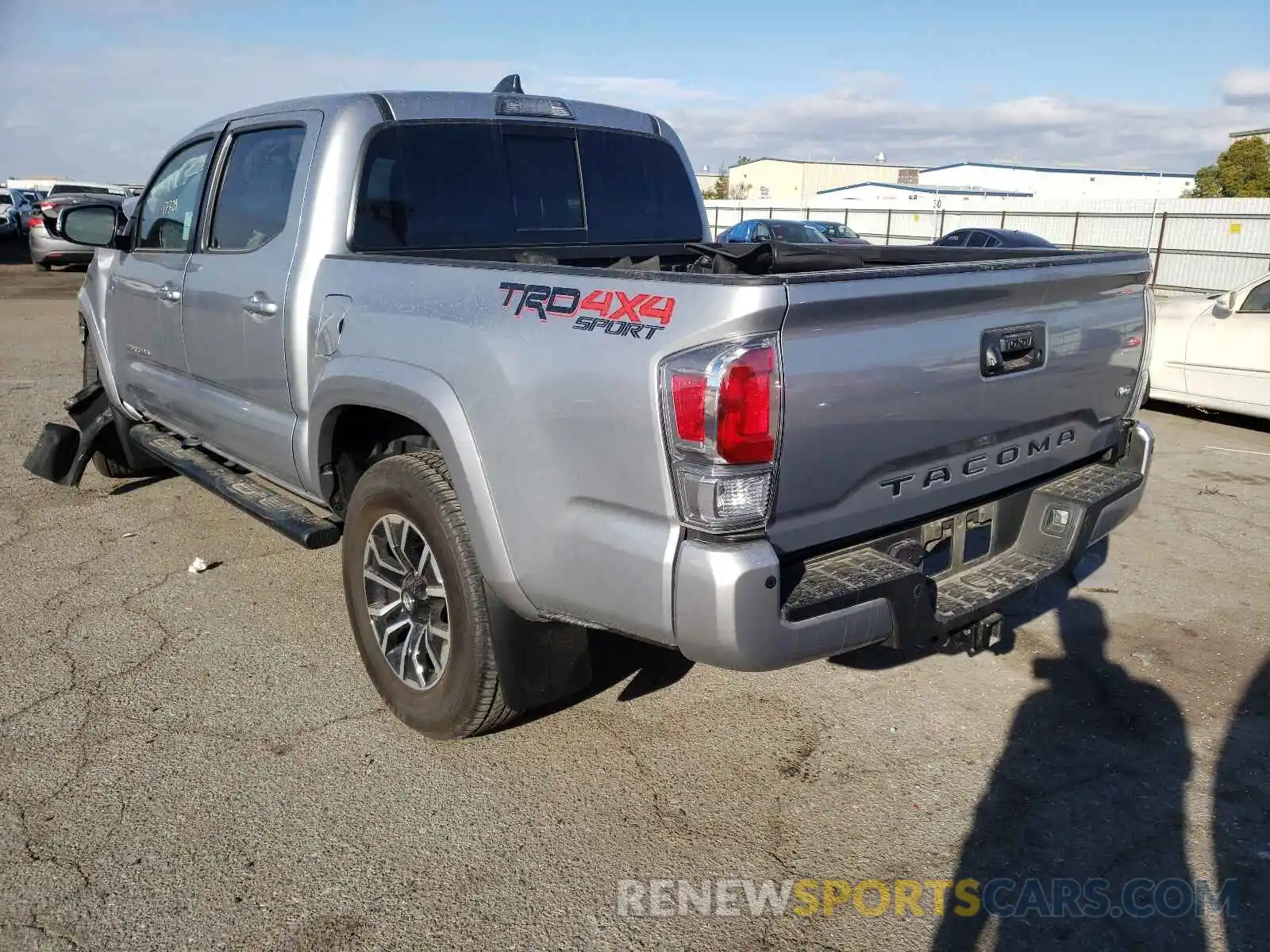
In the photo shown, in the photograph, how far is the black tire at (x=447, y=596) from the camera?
295 cm

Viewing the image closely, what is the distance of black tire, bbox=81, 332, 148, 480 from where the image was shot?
613cm

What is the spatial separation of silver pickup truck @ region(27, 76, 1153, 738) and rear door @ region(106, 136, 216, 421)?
6 centimetres

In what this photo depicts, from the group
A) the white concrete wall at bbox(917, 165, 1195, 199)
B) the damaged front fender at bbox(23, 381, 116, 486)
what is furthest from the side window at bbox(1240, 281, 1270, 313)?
the white concrete wall at bbox(917, 165, 1195, 199)

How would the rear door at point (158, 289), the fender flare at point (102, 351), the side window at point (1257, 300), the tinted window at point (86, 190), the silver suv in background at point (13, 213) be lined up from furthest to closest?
the silver suv in background at point (13, 213) < the tinted window at point (86, 190) < the side window at point (1257, 300) < the fender flare at point (102, 351) < the rear door at point (158, 289)

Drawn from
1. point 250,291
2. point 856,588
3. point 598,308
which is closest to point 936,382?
point 856,588

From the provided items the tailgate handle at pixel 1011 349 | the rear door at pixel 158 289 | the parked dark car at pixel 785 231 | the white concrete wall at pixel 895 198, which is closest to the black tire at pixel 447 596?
the tailgate handle at pixel 1011 349

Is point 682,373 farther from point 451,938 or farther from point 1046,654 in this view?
point 1046,654

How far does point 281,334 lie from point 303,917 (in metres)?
2.04

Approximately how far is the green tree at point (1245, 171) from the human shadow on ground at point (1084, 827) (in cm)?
4602

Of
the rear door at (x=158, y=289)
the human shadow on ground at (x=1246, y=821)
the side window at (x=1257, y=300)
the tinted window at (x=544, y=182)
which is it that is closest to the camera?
the human shadow on ground at (x=1246, y=821)

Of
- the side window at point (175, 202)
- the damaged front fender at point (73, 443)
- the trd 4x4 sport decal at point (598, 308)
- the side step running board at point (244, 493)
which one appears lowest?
the damaged front fender at point (73, 443)

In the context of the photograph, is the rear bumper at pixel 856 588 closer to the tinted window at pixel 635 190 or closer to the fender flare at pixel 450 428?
the fender flare at pixel 450 428

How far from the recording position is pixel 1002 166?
73.1 m

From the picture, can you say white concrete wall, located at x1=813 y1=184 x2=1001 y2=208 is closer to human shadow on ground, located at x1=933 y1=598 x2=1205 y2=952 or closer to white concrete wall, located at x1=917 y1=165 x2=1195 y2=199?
white concrete wall, located at x1=917 y1=165 x2=1195 y2=199
